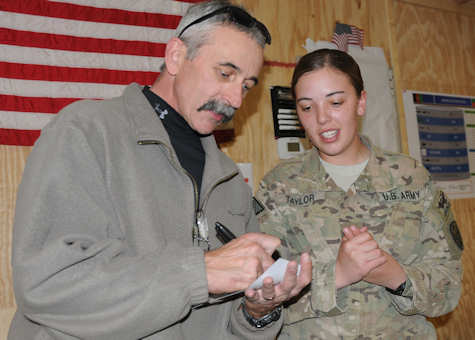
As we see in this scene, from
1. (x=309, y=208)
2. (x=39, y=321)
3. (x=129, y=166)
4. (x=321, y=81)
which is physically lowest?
(x=39, y=321)

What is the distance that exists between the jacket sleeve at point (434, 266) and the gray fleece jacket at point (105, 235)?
2.32ft

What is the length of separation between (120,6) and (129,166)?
140cm

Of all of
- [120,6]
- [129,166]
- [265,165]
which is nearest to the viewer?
[129,166]

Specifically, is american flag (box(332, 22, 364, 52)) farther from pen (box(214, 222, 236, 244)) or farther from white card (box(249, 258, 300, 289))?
white card (box(249, 258, 300, 289))

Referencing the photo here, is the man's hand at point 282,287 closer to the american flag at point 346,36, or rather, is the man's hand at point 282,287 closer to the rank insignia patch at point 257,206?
the rank insignia patch at point 257,206

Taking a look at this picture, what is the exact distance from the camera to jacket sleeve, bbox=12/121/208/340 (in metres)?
0.85

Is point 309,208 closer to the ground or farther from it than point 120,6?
closer to the ground

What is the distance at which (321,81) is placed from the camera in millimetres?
1572

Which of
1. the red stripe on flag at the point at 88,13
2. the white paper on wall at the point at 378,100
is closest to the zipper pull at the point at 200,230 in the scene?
the red stripe on flag at the point at 88,13

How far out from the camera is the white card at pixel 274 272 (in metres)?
0.98

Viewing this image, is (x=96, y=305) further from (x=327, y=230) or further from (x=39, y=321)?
(x=327, y=230)

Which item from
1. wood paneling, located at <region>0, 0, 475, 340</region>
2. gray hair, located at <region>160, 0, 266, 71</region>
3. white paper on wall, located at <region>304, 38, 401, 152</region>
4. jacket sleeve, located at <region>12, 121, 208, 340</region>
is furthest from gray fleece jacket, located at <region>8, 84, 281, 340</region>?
white paper on wall, located at <region>304, 38, 401, 152</region>

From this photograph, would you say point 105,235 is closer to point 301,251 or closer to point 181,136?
point 181,136

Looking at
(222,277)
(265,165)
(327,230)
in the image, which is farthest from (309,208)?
(265,165)
